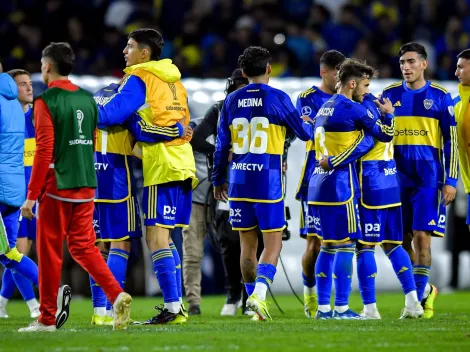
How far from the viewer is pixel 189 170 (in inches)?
381

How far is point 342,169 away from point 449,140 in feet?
4.88

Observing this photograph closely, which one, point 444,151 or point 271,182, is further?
point 444,151

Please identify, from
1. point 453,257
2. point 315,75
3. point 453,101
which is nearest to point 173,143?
point 453,101

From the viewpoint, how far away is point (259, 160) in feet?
32.2

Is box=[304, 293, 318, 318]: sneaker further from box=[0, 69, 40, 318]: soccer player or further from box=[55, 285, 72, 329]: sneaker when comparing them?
box=[55, 285, 72, 329]: sneaker

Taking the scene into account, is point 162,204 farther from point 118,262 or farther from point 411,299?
point 411,299

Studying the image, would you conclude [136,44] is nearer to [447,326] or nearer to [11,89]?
[11,89]

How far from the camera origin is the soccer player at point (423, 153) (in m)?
10.9

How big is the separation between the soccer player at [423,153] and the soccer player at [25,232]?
3.98 m

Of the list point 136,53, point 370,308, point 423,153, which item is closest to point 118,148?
point 136,53

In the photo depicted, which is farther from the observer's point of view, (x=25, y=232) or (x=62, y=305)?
(x=25, y=232)

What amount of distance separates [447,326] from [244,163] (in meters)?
2.25

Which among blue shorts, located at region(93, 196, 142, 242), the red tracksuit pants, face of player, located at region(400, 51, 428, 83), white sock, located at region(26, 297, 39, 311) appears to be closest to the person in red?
the red tracksuit pants

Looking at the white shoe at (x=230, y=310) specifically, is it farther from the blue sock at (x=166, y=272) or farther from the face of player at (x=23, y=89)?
the face of player at (x=23, y=89)
